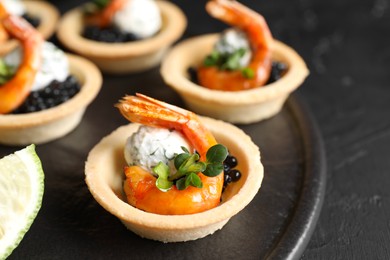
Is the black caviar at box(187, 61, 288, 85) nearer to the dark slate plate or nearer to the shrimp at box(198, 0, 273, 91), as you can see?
the shrimp at box(198, 0, 273, 91)

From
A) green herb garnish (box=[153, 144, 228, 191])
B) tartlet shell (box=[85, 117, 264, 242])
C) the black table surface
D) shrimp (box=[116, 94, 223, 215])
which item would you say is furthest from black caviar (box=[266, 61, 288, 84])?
green herb garnish (box=[153, 144, 228, 191])

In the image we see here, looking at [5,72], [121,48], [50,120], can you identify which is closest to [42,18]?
[121,48]

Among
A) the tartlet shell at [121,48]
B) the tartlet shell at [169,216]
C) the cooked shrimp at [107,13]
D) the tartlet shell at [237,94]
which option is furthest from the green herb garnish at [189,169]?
the cooked shrimp at [107,13]

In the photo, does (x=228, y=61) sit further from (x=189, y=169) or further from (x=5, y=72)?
(x=5, y=72)

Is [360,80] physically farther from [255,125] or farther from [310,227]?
[310,227]

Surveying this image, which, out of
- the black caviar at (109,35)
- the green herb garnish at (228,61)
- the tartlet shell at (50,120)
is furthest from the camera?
the black caviar at (109,35)

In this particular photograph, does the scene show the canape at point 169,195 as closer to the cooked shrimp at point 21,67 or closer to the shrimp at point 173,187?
the shrimp at point 173,187

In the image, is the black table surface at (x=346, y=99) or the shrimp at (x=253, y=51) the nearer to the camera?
the black table surface at (x=346, y=99)

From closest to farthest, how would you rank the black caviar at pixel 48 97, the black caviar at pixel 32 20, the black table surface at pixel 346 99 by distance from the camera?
1. the black table surface at pixel 346 99
2. the black caviar at pixel 48 97
3. the black caviar at pixel 32 20
